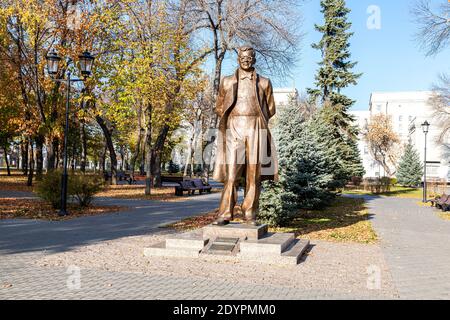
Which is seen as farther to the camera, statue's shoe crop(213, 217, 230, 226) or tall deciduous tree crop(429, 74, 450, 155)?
tall deciduous tree crop(429, 74, 450, 155)

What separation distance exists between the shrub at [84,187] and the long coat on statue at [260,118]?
8253mm

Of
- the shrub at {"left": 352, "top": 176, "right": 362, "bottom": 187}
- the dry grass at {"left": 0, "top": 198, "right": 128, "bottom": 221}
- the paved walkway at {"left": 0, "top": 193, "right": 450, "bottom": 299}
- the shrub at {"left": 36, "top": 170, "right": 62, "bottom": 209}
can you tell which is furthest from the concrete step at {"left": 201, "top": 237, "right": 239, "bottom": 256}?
the shrub at {"left": 352, "top": 176, "right": 362, "bottom": 187}

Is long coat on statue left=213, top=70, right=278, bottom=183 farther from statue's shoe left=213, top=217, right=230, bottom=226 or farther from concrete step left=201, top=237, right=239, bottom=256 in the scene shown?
concrete step left=201, top=237, right=239, bottom=256

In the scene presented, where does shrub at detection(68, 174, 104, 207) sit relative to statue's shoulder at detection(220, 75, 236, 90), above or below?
below

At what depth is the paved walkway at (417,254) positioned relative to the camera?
586 centimetres

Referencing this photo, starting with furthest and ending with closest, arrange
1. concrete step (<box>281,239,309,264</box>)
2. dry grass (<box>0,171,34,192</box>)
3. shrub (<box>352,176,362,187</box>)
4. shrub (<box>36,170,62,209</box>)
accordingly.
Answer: shrub (<box>352,176,362,187</box>)
dry grass (<box>0,171,34,192</box>)
shrub (<box>36,170,62,209</box>)
concrete step (<box>281,239,309,264</box>)

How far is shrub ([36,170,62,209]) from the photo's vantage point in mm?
14438

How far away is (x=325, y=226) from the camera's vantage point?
42.2 feet

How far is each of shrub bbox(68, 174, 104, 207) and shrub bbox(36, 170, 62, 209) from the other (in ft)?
1.60

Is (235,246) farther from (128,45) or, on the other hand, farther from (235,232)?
(128,45)

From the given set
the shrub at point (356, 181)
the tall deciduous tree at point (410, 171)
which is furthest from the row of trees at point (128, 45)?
the tall deciduous tree at point (410, 171)

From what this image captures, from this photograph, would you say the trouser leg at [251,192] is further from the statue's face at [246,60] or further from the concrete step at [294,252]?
the statue's face at [246,60]

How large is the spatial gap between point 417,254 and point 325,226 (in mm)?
4301

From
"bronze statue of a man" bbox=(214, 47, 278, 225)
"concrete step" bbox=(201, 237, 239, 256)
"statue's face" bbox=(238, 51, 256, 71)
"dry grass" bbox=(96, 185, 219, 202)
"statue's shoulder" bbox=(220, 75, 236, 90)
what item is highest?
"statue's face" bbox=(238, 51, 256, 71)
